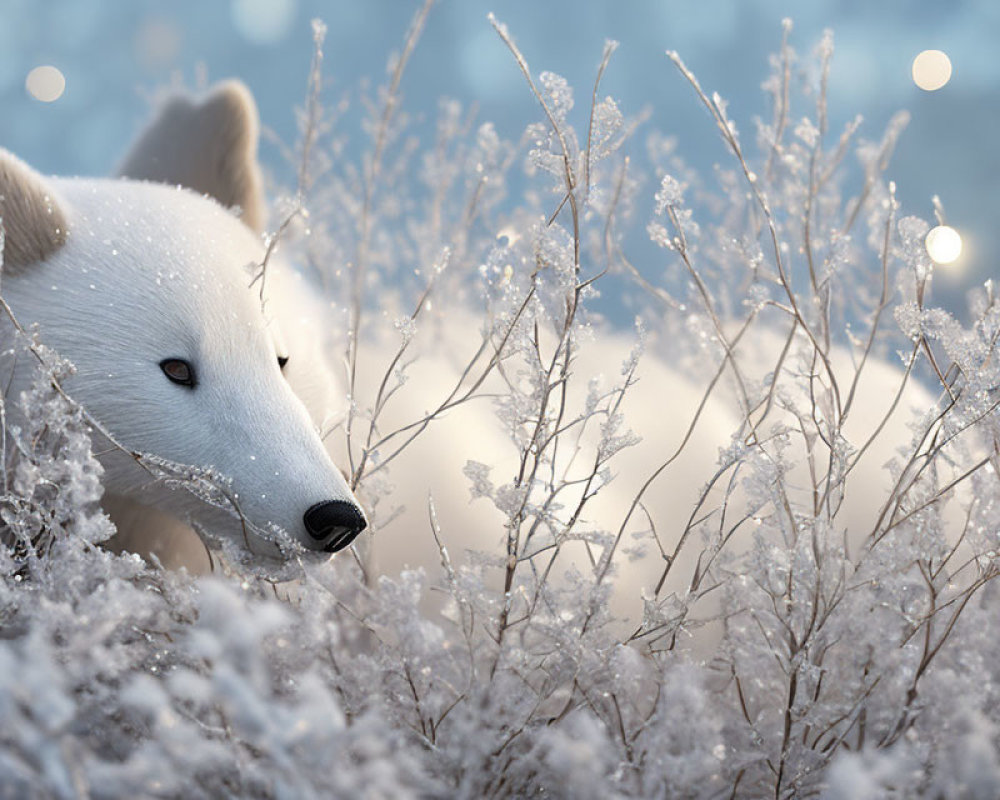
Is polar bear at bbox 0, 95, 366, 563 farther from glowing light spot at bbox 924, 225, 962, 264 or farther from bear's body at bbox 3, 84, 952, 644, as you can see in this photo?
glowing light spot at bbox 924, 225, 962, 264

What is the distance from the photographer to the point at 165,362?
950 mm

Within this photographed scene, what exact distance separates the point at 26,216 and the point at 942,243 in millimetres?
939

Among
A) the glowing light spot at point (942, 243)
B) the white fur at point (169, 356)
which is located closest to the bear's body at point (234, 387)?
the white fur at point (169, 356)

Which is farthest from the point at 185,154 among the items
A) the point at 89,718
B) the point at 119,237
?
the point at 89,718

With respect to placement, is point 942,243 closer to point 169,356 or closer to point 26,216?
point 169,356

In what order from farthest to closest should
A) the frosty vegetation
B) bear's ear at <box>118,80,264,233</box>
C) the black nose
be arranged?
bear's ear at <box>118,80,264,233</box>
the black nose
the frosty vegetation

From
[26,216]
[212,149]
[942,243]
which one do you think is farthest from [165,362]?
[942,243]

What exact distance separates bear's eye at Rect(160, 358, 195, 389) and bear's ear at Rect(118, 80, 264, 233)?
38cm

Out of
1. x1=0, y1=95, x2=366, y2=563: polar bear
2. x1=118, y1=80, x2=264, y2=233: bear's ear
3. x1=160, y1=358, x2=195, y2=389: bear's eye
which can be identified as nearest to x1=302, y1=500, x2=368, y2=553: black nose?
x1=0, y1=95, x2=366, y2=563: polar bear

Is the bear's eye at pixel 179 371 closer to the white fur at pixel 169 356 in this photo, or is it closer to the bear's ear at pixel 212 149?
the white fur at pixel 169 356

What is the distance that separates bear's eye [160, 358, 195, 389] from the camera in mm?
949

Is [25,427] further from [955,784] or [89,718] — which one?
[955,784]

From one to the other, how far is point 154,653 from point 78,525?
13cm

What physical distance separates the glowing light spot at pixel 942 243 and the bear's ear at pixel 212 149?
879 millimetres
